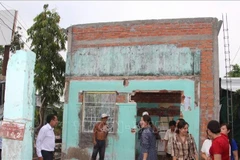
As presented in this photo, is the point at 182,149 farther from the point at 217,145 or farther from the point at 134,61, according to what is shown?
the point at 134,61

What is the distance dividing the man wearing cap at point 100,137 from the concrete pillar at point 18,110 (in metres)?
2.94

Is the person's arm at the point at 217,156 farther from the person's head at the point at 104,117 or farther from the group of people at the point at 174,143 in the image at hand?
the person's head at the point at 104,117

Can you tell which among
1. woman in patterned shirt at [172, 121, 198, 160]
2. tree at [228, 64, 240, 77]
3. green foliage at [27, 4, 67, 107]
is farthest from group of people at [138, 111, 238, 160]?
tree at [228, 64, 240, 77]

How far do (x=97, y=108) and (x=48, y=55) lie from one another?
121 inches

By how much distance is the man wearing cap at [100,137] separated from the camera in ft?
29.6

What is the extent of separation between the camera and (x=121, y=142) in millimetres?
9406

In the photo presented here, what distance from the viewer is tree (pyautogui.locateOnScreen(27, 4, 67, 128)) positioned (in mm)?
11547

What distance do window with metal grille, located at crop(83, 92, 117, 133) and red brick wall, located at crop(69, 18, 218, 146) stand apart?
1513mm

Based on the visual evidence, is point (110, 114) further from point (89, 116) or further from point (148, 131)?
point (148, 131)

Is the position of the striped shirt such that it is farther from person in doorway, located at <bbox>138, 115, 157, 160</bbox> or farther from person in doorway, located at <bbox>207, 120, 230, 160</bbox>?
person in doorway, located at <bbox>207, 120, 230, 160</bbox>

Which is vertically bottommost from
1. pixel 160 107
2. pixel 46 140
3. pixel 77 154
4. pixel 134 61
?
pixel 77 154

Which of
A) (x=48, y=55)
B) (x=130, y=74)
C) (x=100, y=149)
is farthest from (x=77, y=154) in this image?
(x=48, y=55)

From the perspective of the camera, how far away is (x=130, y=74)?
31.3ft

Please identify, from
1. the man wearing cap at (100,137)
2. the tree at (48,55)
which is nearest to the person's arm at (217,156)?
the man wearing cap at (100,137)
